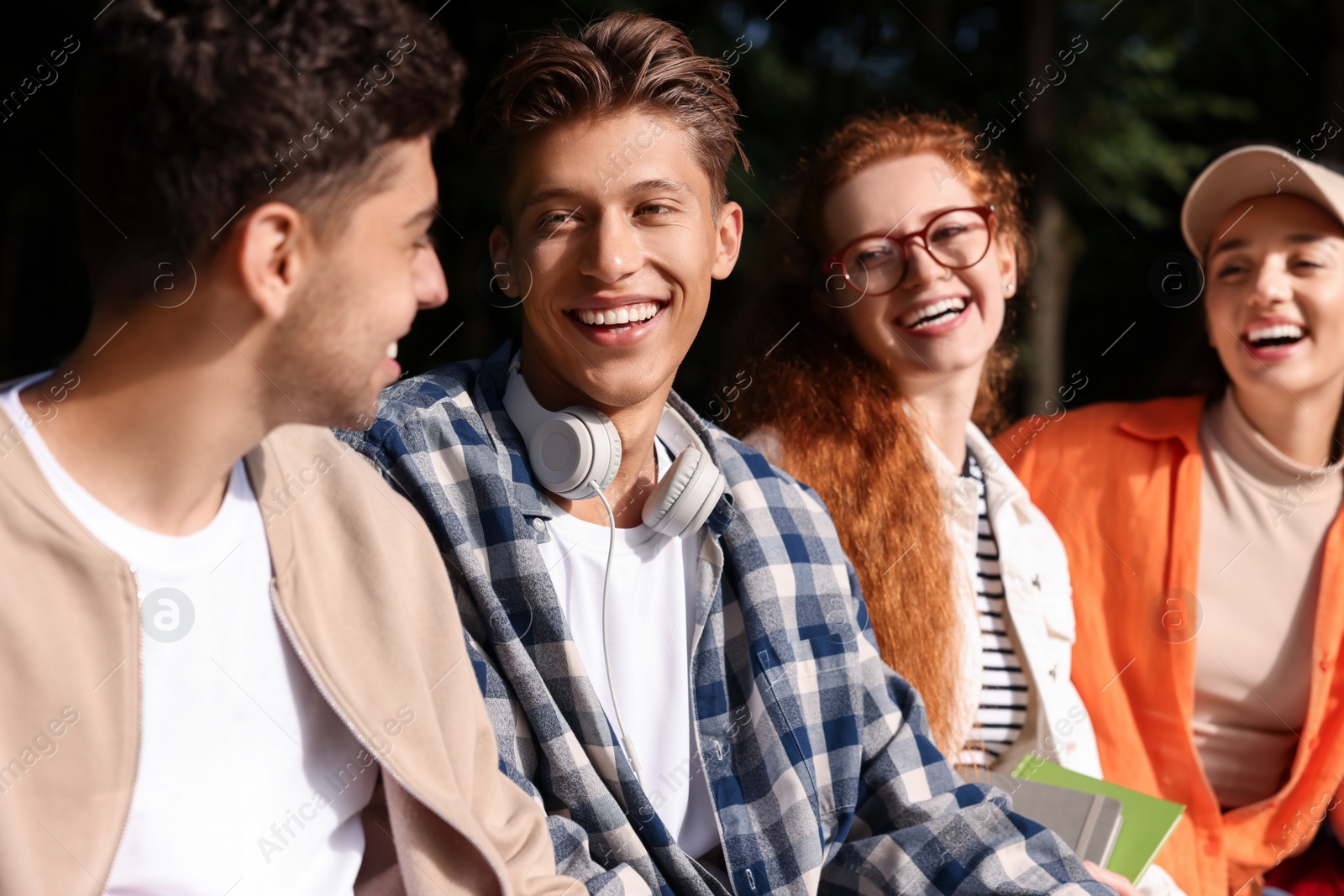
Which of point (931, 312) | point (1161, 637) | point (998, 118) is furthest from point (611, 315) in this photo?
point (998, 118)

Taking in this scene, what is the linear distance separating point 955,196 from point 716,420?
0.90m

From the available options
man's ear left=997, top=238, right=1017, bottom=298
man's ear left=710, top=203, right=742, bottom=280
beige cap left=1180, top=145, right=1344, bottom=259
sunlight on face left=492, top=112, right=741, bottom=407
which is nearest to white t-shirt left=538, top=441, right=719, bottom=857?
sunlight on face left=492, top=112, right=741, bottom=407

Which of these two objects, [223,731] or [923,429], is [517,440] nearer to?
[223,731]

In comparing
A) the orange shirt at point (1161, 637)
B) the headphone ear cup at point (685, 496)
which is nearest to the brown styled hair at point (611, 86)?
the headphone ear cup at point (685, 496)

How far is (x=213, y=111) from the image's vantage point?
138 centimetres

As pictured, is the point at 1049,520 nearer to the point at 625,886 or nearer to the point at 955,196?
the point at 955,196

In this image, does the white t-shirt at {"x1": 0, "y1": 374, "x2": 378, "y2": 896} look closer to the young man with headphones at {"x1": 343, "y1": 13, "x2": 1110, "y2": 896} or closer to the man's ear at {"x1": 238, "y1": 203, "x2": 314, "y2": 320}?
the man's ear at {"x1": 238, "y1": 203, "x2": 314, "y2": 320}

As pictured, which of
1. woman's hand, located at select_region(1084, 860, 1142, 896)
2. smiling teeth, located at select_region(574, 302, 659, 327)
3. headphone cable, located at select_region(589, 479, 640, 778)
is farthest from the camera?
woman's hand, located at select_region(1084, 860, 1142, 896)

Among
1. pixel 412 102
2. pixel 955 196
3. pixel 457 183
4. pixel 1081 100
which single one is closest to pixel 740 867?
pixel 412 102

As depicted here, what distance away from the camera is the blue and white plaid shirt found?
6.59 feet

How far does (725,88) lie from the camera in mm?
2449

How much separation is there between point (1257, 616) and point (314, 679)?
263cm

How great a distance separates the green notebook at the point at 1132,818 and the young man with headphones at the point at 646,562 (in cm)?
28

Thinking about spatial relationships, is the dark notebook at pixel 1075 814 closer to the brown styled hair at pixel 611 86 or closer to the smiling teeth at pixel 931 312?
the smiling teeth at pixel 931 312
